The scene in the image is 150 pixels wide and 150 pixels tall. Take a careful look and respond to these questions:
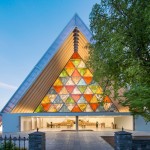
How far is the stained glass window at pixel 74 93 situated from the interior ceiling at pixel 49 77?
2.28 feet

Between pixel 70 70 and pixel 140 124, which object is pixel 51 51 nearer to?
pixel 70 70

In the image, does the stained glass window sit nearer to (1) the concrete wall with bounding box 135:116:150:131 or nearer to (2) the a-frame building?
(2) the a-frame building

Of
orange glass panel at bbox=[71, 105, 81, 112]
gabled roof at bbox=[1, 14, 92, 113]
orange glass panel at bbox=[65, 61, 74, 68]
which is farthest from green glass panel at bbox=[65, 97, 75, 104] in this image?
gabled roof at bbox=[1, 14, 92, 113]

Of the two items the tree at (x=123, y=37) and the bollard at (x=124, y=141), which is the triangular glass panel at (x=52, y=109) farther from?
the bollard at (x=124, y=141)

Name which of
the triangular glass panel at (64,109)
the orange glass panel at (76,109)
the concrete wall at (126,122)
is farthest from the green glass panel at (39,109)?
the concrete wall at (126,122)

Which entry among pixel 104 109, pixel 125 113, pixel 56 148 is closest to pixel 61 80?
pixel 104 109

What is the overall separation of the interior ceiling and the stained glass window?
69cm

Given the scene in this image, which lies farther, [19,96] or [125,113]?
[125,113]

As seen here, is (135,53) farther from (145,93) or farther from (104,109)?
(104,109)

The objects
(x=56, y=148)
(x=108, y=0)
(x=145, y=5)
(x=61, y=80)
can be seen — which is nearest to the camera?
(x=145, y=5)

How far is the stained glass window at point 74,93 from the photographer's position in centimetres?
3166

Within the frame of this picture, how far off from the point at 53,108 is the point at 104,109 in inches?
205

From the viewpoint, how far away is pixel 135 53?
11.4 m

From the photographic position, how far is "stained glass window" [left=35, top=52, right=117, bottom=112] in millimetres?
31656
